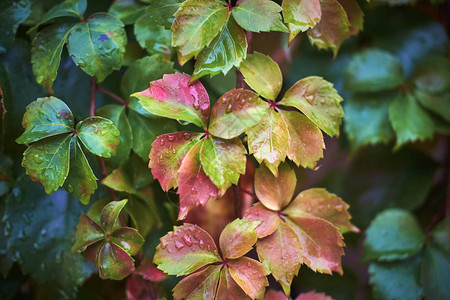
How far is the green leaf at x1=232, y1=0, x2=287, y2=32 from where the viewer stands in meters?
0.46

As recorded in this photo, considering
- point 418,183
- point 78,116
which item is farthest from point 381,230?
point 78,116

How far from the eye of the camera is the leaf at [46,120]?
18.2 inches

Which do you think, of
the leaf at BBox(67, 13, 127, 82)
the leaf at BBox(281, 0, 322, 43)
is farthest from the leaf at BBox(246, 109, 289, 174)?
the leaf at BBox(67, 13, 127, 82)

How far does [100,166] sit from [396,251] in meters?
0.61

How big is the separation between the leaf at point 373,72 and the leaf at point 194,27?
0.52 m

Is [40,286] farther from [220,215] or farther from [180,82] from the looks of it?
[180,82]

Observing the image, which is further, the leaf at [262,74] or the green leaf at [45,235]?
the green leaf at [45,235]

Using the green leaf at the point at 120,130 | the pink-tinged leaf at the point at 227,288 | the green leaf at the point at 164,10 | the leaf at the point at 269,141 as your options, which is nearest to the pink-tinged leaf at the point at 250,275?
the pink-tinged leaf at the point at 227,288

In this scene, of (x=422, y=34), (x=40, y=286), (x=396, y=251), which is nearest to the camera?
(x=40, y=286)

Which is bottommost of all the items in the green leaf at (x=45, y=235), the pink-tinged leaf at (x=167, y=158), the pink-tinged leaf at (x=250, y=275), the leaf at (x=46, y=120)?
the green leaf at (x=45, y=235)

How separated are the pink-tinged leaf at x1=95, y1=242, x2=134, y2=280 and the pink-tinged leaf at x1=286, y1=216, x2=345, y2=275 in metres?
0.21

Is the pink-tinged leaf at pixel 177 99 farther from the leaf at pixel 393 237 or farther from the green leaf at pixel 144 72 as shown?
the leaf at pixel 393 237

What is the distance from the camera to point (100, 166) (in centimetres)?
54

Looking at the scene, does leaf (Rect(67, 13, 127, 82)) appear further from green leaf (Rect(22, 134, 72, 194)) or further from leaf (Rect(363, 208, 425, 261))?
leaf (Rect(363, 208, 425, 261))
